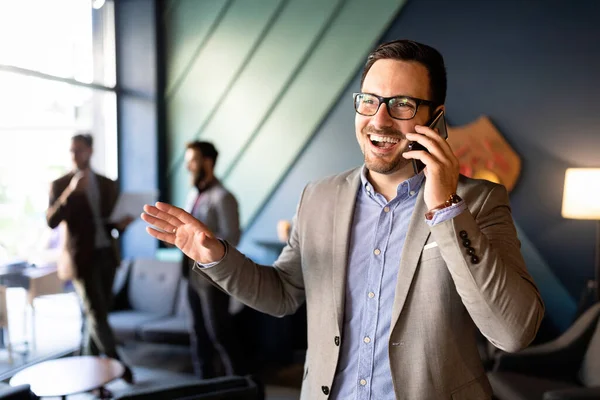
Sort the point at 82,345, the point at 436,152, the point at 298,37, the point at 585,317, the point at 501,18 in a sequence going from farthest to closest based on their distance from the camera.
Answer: the point at 298,37 < the point at 501,18 < the point at 82,345 < the point at 585,317 < the point at 436,152

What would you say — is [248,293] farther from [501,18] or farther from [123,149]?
[123,149]

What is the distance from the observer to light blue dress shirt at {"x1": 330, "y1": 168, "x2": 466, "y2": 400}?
1.27 metres

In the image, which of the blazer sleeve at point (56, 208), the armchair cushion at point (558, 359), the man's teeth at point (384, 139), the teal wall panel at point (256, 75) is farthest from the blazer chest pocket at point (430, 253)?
the teal wall panel at point (256, 75)

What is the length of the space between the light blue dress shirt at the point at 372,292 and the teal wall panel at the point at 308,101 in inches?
137

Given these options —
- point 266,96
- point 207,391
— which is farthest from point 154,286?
point 207,391

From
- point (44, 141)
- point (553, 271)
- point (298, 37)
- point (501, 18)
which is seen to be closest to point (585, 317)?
point (553, 271)

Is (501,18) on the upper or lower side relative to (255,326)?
upper

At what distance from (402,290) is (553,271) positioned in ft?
11.5

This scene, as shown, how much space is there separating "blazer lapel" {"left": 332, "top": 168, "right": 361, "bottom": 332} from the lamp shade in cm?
277

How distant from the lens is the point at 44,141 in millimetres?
4402

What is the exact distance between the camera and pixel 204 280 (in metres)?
3.51

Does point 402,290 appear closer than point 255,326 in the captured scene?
Yes

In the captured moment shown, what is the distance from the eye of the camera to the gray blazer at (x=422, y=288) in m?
1.07

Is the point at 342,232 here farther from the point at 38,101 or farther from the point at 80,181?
the point at 38,101
